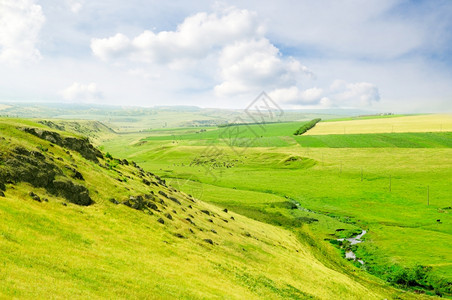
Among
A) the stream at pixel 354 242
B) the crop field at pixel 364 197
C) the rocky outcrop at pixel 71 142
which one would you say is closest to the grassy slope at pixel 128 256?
the rocky outcrop at pixel 71 142

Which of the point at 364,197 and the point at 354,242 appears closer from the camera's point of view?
the point at 354,242

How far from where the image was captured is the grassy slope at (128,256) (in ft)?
76.8

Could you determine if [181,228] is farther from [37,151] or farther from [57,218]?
[37,151]

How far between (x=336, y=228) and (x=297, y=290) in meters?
56.0

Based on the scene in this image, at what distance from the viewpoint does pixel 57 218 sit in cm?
3394

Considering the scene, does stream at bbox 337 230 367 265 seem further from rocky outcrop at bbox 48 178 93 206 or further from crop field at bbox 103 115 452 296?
rocky outcrop at bbox 48 178 93 206

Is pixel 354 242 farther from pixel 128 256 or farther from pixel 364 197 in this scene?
pixel 128 256

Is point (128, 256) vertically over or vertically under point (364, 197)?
over

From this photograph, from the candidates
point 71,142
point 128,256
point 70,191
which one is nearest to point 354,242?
point 128,256

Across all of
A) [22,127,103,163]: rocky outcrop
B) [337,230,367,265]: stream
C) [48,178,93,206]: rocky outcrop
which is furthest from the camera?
[337,230,367,265]: stream

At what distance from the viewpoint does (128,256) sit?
32344 mm

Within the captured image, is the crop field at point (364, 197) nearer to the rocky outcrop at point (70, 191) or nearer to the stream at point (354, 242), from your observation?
the stream at point (354, 242)

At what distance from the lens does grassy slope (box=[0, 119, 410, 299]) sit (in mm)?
23394

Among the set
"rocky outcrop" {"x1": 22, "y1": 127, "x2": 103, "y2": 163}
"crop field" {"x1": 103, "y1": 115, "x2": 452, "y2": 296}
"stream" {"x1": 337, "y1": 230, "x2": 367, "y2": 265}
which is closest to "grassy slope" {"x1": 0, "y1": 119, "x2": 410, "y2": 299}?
"rocky outcrop" {"x1": 22, "y1": 127, "x2": 103, "y2": 163}
